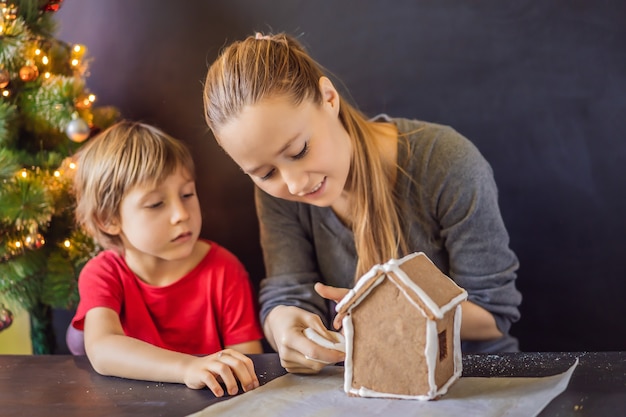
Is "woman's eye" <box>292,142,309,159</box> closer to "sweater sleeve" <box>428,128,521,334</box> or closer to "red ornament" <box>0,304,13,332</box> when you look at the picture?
"sweater sleeve" <box>428,128,521,334</box>

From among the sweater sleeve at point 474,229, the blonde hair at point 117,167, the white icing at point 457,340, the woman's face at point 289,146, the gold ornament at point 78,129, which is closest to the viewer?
the white icing at point 457,340

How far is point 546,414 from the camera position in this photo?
3.29 feet

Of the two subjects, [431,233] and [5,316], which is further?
[5,316]

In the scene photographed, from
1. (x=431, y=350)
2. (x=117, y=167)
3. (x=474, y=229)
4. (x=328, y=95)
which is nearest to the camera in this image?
(x=431, y=350)

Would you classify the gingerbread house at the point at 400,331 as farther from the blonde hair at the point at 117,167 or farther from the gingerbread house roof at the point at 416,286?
the blonde hair at the point at 117,167

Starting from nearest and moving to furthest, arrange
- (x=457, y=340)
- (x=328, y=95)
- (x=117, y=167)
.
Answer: (x=457, y=340) < (x=328, y=95) < (x=117, y=167)

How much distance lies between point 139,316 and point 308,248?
41cm

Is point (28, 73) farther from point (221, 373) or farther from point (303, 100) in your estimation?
point (221, 373)

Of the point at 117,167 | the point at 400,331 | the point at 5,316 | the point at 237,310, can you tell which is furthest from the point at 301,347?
the point at 5,316

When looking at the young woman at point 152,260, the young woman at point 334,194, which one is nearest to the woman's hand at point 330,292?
the young woman at point 334,194

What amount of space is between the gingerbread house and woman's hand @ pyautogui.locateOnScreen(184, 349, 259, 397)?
18 cm

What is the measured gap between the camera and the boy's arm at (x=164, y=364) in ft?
3.95

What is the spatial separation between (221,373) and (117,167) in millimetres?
645

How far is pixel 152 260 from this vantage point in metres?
1.75
